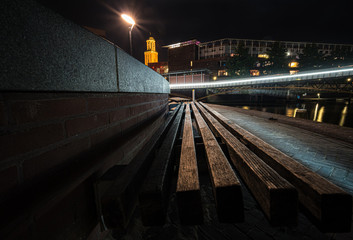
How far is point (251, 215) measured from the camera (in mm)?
1510

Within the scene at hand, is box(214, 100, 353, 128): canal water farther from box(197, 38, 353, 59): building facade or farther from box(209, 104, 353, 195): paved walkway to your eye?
box(197, 38, 353, 59): building facade

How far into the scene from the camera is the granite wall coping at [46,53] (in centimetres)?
63

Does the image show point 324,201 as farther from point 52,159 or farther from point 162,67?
point 162,67

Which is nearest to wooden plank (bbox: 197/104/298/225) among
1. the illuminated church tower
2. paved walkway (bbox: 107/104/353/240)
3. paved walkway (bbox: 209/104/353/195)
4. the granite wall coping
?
paved walkway (bbox: 107/104/353/240)

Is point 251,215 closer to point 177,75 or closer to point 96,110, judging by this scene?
point 96,110

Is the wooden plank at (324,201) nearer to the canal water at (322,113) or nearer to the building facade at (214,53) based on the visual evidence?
the canal water at (322,113)

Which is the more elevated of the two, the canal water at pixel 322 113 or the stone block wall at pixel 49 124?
the stone block wall at pixel 49 124

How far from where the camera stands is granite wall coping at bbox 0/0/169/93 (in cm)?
63

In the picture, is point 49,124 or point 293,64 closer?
point 49,124

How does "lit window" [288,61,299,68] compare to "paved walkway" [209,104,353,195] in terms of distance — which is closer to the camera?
"paved walkway" [209,104,353,195]

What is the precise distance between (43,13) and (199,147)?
5.68 ft

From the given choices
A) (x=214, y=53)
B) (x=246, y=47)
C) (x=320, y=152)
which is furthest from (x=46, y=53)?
(x=246, y=47)

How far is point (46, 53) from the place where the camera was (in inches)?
30.7

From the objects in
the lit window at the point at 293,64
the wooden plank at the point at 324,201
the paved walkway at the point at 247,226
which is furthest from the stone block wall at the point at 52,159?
the lit window at the point at 293,64
